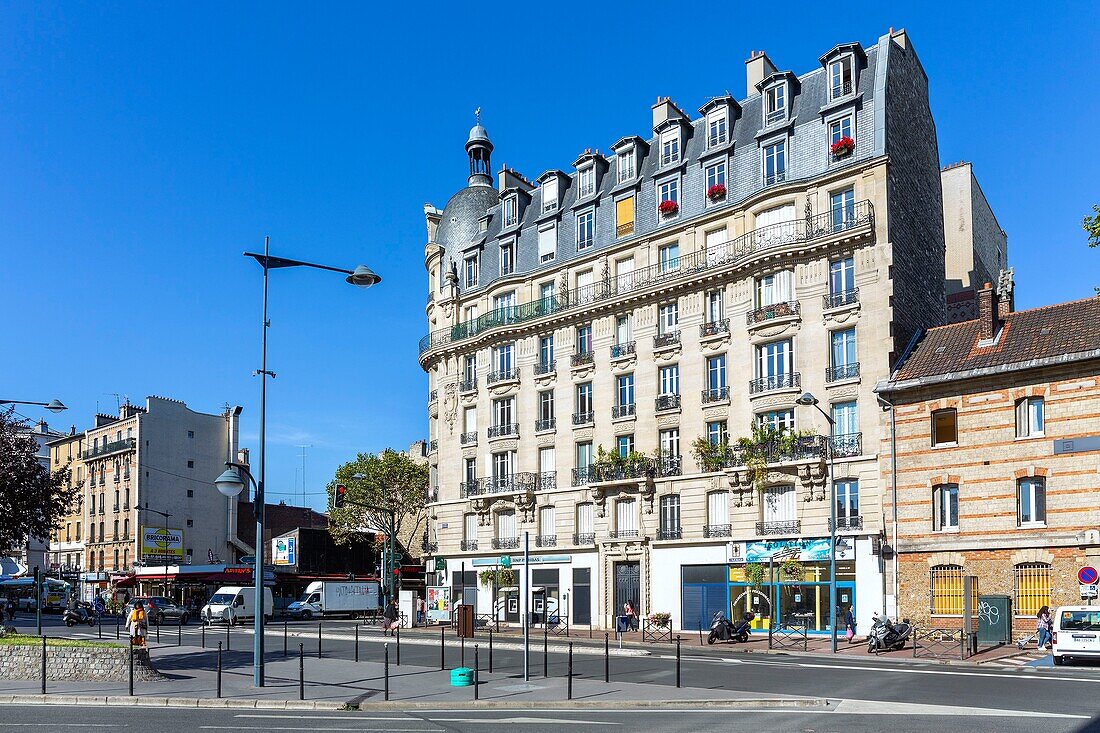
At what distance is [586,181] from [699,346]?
11.7 metres

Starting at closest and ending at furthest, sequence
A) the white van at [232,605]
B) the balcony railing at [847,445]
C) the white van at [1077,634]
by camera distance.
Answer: the white van at [1077,634] < the balcony railing at [847,445] < the white van at [232,605]

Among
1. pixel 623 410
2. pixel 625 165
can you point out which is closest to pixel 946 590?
pixel 623 410

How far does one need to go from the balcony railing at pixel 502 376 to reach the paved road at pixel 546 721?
114ft

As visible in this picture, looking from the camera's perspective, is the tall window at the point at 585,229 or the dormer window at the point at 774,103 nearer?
the dormer window at the point at 774,103

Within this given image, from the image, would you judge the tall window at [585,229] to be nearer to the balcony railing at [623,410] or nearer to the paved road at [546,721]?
the balcony railing at [623,410]

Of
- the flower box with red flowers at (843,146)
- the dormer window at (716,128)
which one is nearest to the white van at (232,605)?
the dormer window at (716,128)

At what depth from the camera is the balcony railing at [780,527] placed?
1619 inches

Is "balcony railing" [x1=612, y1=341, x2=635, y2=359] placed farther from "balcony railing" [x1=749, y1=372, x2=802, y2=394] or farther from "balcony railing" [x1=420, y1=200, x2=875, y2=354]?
"balcony railing" [x1=749, y1=372, x2=802, y2=394]

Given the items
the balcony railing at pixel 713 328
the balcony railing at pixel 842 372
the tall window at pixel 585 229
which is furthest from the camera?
the tall window at pixel 585 229

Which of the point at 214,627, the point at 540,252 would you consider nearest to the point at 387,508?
the point at 214,627

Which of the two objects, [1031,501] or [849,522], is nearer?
[1031,501]

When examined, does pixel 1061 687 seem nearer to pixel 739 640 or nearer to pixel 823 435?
pixel 739 640

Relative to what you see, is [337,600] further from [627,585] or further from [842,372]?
[842,372]

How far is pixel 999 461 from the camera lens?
35969mm
